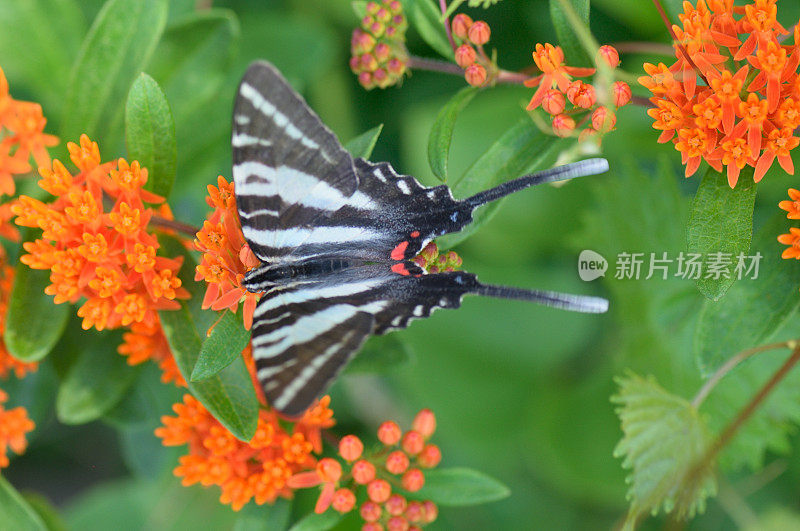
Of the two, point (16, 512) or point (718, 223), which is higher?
point (718, 223)

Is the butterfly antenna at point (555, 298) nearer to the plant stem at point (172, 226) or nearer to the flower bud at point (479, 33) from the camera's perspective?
the flower bud at point (479, 33)

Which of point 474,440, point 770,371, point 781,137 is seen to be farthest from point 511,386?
point 781,137

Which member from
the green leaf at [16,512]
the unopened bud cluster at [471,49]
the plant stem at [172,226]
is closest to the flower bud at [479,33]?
the unopened bud cluster at [471,49]

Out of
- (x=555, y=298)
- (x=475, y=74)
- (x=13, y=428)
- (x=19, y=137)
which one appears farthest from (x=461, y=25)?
(x=13, y=428)

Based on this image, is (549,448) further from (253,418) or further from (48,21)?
(48,21)

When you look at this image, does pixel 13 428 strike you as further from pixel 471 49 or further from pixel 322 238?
pixel 471 49
